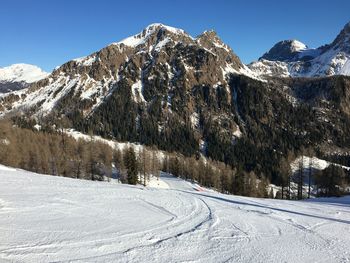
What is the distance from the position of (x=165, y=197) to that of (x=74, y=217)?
932 centimetres

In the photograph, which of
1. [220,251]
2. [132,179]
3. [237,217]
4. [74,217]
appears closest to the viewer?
[220,251]

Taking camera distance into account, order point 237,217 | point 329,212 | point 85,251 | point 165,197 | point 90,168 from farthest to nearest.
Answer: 1. point 90,168
2. point 165,197
3. point 329,212
4. point 237,217
5. point 85,251

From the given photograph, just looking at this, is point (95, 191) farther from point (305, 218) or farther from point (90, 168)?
point (90, 168)

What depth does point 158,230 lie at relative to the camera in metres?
16.6

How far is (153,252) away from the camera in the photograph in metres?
13.4

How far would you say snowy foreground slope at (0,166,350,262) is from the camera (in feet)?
43.4

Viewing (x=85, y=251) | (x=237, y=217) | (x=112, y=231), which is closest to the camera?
(x=85, y=251)

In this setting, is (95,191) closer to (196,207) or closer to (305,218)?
(196,207)

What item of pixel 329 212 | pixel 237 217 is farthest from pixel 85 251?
pixel 329 212

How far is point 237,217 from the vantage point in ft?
67.4

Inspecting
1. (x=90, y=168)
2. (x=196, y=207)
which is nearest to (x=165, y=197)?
(x=196, y=207)

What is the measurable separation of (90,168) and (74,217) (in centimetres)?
7909

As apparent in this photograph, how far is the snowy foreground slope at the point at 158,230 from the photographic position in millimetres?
13227

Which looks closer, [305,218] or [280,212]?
[305,218]
